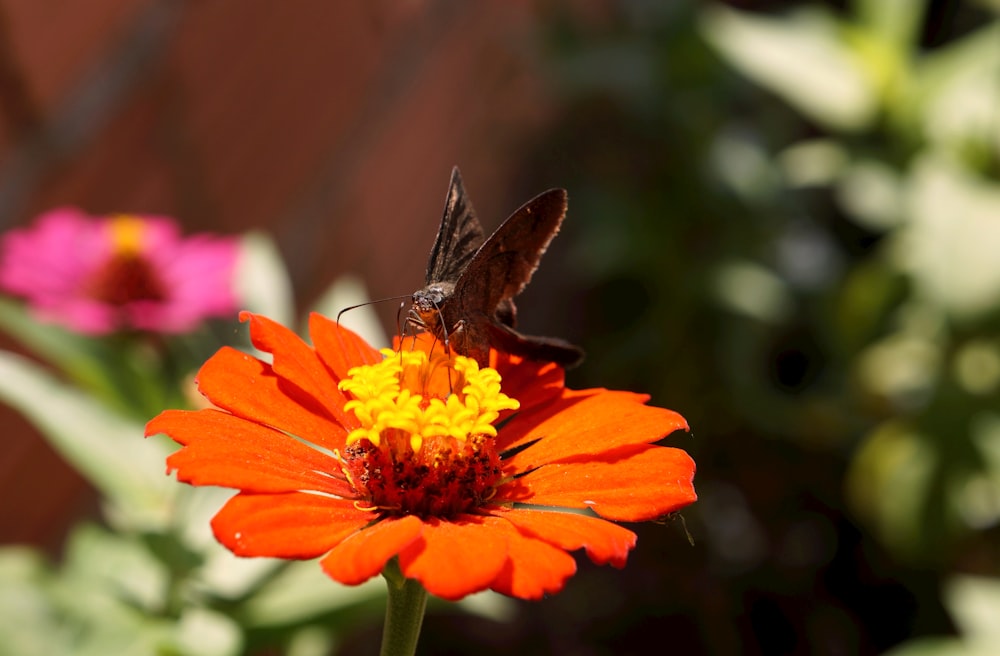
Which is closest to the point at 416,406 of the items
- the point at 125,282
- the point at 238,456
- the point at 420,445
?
the point at 420,445

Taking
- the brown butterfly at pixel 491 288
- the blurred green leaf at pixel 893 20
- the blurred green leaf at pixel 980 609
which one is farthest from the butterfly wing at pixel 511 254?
the blurred green leaf at pixel 893 20

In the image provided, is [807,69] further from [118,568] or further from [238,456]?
[238,456]

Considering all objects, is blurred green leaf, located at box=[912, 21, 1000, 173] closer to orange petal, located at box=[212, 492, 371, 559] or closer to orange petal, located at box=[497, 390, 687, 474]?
orange petal, located at box=[497, 390, 687, 474]

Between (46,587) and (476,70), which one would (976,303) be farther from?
(476,70)

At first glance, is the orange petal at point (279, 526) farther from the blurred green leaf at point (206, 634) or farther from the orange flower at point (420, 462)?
the blurred green leaf at point (206, 634)

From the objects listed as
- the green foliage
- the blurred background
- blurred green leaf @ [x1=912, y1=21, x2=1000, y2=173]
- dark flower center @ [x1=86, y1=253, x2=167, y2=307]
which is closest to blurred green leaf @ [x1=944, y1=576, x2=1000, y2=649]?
the blurred background
